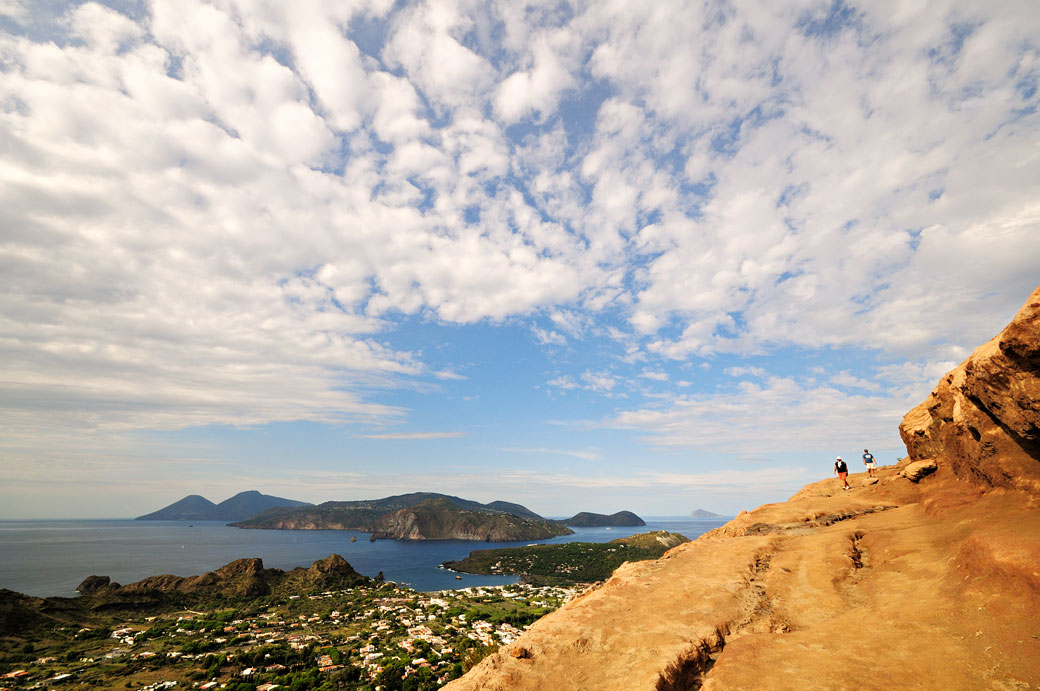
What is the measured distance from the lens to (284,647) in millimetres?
51156

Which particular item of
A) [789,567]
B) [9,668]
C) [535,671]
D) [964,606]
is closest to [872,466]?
[789,567]

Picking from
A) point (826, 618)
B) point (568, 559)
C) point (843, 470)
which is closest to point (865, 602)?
point (826, 618)

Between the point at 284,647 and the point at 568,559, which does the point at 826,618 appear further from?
the point at 568,559

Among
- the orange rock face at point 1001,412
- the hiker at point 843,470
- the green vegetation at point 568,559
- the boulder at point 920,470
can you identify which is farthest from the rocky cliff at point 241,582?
the orange rock face at point 1001,412

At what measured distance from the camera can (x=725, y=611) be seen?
12.0 metres

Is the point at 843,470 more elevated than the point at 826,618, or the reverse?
the point at 843,470

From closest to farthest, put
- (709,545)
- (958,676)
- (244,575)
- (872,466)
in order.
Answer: (958,676), (709,545), (872,466), (244,575)

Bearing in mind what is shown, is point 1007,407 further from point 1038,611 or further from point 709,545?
point 709,545

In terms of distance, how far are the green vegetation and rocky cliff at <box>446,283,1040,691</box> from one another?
121 m

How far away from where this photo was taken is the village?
41812 mm

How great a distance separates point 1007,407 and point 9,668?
9353 cm

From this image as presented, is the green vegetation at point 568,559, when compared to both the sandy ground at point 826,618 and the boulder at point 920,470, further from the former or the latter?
the sandy ground at point 826,618

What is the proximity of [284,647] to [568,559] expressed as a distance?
127804 mm

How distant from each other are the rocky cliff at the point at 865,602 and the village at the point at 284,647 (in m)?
21.6
